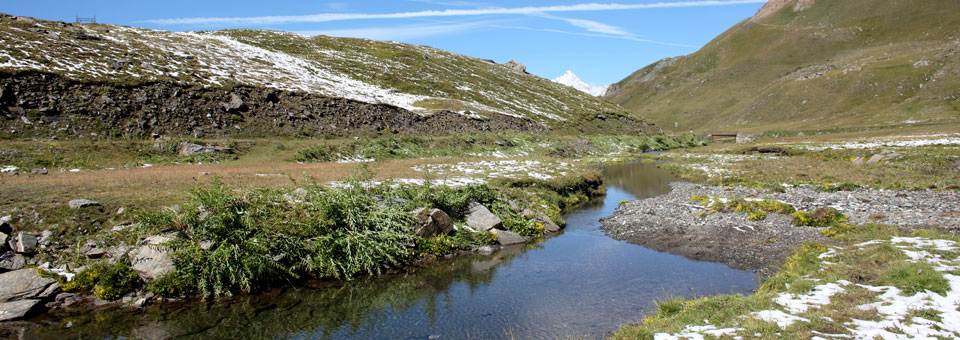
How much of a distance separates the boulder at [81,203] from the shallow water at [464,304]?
546 centimetres

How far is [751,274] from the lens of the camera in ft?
48.8

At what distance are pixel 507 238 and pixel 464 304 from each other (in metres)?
7.61

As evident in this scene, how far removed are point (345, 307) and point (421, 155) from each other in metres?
32.6

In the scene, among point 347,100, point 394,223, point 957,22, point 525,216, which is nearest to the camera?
point 394,223

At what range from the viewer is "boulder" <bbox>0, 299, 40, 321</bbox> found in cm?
1170

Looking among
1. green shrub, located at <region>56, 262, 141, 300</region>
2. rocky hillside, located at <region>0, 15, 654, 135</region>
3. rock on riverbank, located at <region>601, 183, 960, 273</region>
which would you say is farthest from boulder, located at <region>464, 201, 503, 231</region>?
rocky hillside, located at <region>0, 15, 654, 135</region>

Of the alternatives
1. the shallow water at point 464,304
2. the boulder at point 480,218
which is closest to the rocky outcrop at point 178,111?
the boulder at point 480,218

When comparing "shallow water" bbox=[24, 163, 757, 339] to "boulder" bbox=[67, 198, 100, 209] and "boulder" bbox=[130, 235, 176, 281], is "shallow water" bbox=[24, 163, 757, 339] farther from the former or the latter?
"boulder" bbox=[67, 198, 100, 209]

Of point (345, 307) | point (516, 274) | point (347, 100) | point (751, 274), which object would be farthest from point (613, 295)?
point (347, 100)

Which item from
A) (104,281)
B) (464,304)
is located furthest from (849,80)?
(104,281)

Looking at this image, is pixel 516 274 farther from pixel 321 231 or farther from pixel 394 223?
pixel 321 231

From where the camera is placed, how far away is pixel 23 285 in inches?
489

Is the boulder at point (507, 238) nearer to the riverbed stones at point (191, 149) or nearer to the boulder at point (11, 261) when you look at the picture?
the boulder at point (11, 261)

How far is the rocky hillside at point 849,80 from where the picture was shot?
99.1m
